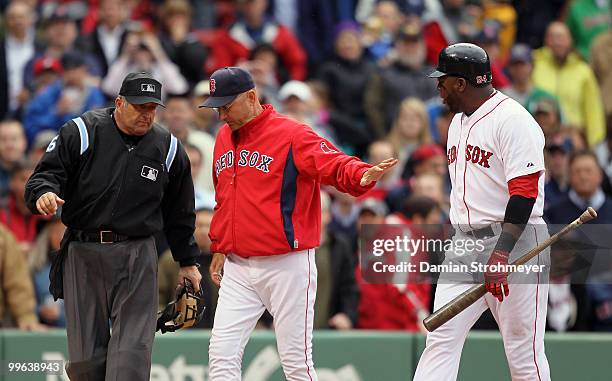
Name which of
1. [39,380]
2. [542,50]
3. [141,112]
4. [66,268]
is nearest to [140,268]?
[66,268]

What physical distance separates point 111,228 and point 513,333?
7.89 ft

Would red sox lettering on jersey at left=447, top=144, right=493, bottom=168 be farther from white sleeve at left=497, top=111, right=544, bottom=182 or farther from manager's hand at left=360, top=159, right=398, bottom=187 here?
manager's hand at left=360, top=159, right=398, bottom=187

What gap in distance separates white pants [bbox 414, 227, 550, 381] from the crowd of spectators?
82.0 inches

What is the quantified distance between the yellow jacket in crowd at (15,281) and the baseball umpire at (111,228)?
Answer: 2.25 metres

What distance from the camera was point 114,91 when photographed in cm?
1293

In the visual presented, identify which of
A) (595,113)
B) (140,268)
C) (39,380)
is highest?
(595,113)

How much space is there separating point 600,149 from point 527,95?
960 millimetres

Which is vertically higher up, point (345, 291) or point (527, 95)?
point (527, 95)

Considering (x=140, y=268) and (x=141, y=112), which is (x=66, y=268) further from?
(x=141, y=112)

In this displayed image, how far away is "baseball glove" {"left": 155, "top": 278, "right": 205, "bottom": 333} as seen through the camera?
8.00m

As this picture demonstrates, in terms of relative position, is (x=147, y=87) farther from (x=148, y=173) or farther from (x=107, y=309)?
(x=107, y=309)

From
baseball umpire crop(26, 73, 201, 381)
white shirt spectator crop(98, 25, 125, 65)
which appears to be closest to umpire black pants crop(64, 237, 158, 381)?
baseball umpire crop(26, 73, 201, 381)

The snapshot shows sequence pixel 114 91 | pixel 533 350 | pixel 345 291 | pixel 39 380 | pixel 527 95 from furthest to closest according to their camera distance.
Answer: pixel 527 95 < pixel 114 91 < pixel 345 291 < pixel 39 380 < pixel 533 350

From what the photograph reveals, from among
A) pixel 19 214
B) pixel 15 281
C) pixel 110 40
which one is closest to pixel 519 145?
pixel 15 281
